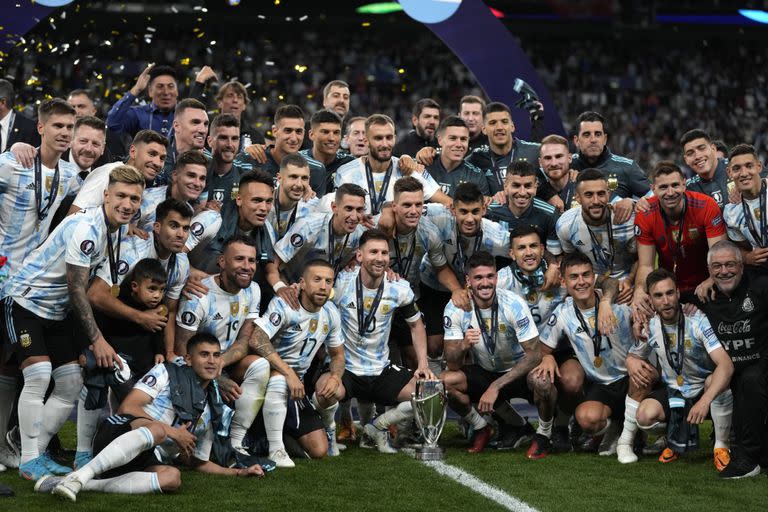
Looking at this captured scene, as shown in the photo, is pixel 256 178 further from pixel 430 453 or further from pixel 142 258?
pixel 430 453

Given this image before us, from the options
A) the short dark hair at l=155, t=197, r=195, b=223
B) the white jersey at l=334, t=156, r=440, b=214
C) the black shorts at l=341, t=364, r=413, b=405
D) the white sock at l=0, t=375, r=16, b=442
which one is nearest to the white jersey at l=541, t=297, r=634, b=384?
the black shorts at l=341, t=364, r=413, b=405

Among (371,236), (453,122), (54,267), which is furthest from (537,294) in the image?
(54,267)

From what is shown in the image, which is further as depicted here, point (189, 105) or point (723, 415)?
point (189, 105)

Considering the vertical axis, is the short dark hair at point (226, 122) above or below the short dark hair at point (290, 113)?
below

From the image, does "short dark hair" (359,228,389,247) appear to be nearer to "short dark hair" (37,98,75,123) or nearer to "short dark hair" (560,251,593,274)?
"short dark hair" (560,251,593,274)

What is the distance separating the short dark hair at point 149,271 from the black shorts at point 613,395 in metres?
2.65

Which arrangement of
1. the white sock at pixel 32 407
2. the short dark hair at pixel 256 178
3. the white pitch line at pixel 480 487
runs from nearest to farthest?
→ the white pitch line at pixel 480 487
the white sock at pixel 32 407
the short dark hair at pixel 256 178

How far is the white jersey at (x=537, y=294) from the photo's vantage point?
22.7ft

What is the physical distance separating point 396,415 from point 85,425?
184cm

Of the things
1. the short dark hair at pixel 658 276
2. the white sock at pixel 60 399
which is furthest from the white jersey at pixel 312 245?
the short dark hair at pixel 658 276

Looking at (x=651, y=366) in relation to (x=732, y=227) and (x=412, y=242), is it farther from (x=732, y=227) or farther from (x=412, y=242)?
(x=412, y=242)

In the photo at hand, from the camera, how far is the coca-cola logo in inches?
235

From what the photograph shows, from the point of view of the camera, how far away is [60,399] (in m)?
5.65

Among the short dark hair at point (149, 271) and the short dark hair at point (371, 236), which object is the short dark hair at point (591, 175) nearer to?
the short dark hair at point (371, 236)
